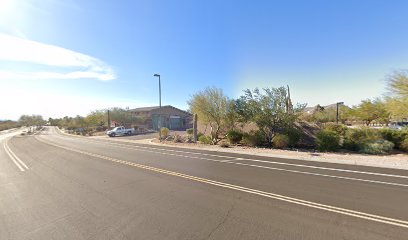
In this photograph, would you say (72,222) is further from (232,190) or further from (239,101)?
(239,101)

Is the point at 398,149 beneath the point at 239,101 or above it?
beneath

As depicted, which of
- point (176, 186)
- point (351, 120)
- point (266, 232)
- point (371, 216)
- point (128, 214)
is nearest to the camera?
point (266, 232)

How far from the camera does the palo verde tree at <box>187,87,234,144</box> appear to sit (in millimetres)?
23123

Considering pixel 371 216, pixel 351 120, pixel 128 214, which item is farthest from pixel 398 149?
pixel 351 120

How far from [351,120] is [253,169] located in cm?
5599

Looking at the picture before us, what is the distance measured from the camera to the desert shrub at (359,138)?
651 inches

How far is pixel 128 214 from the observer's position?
5.37 m

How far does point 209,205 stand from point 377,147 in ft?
46.8

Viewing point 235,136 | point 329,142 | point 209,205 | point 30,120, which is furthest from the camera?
point 30,120

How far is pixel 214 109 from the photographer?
23.7m

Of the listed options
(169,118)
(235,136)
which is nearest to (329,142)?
(235,136)

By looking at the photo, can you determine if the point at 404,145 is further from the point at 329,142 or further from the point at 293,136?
the point at 293,136

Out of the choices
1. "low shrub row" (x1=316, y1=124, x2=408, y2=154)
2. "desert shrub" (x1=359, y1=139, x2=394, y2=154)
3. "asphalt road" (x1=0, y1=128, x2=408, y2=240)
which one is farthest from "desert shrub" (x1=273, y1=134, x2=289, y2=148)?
"asphalt road" (x1=0, y1=128, x2=408, y2=240)

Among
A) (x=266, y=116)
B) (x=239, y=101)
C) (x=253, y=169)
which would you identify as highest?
(x=239, y=101)
